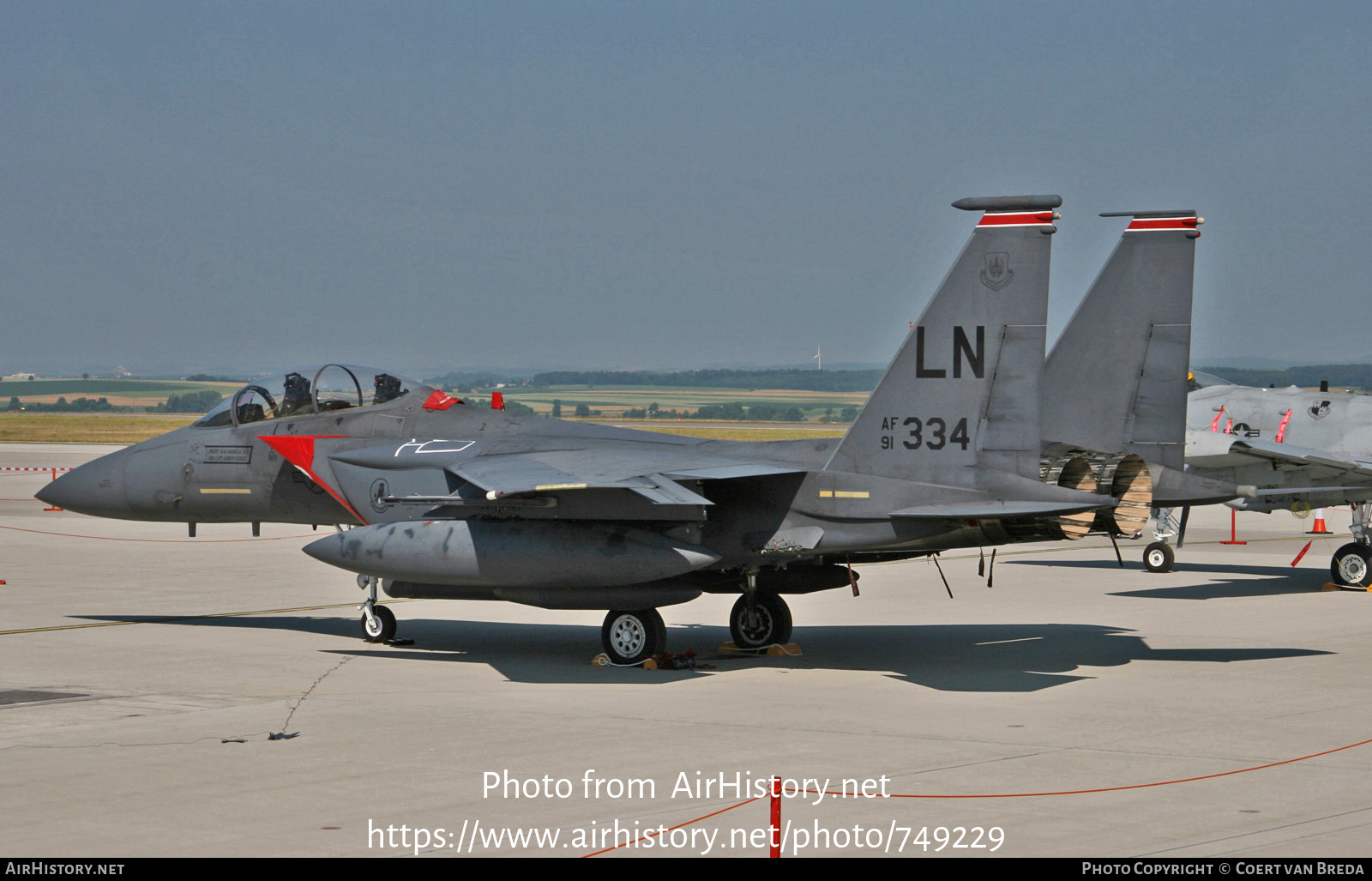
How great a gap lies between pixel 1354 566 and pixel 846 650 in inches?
402

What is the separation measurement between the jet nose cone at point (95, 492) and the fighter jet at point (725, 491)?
2.32 metres

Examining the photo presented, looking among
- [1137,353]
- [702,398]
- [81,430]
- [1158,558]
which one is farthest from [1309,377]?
[1137,353]

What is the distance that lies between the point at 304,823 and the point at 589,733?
9.97 feet

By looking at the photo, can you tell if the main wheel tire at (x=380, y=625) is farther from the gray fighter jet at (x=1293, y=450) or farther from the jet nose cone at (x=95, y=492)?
the gray fighter jet at (x=1293, y=450)

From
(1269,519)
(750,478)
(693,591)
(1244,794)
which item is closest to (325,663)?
(693,591)

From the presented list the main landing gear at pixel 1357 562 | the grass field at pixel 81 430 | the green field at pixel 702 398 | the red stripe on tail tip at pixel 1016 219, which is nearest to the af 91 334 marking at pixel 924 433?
the red stripe on tail tip at pixel 1016 219

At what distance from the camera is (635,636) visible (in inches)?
554

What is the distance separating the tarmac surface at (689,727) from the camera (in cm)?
780

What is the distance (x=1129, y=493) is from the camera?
546 inches

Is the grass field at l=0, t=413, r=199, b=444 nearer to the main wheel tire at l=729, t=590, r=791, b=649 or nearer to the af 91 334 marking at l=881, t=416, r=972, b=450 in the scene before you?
the main wheel tire at l=729, t=590, r=791, b=649

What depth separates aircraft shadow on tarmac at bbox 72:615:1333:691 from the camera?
13609 mm

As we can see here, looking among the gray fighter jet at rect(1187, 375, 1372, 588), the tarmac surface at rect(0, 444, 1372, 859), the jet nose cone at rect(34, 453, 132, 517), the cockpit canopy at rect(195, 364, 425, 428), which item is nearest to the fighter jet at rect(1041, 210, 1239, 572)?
the tarmac surface at rect(0, 444, 1372, 859)

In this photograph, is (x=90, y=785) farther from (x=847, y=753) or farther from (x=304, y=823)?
(x=847, y=753)

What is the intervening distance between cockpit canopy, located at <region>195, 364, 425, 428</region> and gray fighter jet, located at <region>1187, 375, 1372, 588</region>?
441 inches
